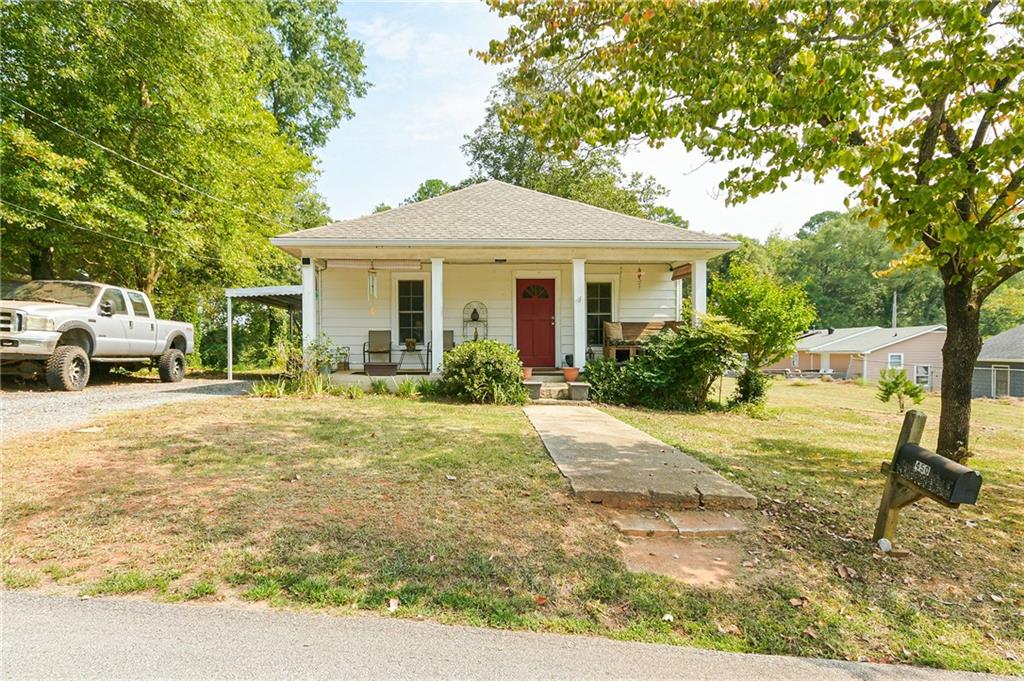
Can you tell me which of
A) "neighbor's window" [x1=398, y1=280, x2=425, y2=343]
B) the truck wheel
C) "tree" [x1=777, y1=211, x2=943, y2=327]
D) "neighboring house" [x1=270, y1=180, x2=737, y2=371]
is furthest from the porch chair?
"tree" [x1=777, y1=211, x2=943, y2=327]

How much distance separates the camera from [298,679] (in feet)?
6.70

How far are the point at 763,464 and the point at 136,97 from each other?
15.3 metres

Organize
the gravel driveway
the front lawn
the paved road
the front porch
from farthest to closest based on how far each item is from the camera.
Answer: the front porch < the gravel driveway < the front lawn < the paved road

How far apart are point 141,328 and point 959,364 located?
1327 centimetres

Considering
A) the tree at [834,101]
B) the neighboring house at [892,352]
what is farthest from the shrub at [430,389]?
the neighboring house at [892,352]

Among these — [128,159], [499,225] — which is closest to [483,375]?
[499,225]

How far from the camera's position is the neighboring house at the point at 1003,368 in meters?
26.8

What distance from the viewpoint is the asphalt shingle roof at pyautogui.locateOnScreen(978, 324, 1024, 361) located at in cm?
2700

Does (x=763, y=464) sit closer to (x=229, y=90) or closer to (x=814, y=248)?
(x=229, y=90)

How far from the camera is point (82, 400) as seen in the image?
7973 mm

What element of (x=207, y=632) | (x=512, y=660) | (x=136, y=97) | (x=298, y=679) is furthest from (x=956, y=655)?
(x=136, y=97)

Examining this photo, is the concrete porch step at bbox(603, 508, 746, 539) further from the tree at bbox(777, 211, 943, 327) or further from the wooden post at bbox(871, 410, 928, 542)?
the tree at bbox(777, 211, 943, 327)

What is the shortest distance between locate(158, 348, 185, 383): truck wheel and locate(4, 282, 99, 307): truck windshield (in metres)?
2.30

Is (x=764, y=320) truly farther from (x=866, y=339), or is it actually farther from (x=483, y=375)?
(x=866, y=339)
